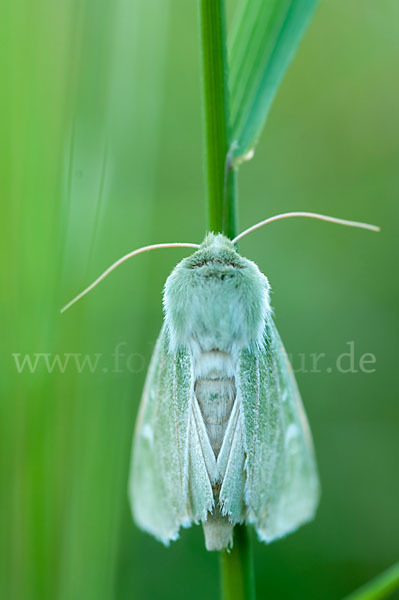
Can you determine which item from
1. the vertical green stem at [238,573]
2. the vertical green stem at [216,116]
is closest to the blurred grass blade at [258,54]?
the vertical green stem at [216,116]

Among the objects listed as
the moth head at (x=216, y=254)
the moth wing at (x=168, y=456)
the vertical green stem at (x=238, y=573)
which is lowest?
the vertical green stem at (x=238, y=573)

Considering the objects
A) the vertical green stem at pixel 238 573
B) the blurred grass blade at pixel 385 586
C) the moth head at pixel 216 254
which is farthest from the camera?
the moth head at pixel 216 254

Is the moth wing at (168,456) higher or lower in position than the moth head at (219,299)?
lower

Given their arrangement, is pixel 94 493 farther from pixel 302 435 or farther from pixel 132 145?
pixel 132 145

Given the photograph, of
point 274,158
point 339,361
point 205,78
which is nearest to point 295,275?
point 339,361

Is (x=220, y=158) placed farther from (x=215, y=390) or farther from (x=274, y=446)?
(x=274, y=446)

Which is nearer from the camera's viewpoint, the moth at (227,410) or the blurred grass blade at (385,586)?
the blurred grass blade at (385,586)

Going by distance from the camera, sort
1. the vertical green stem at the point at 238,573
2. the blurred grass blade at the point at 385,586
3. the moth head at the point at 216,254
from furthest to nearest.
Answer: the moth head at the point at 216,254, the vertical green stem at the point at 238,573, the blurred grass blade at the point at 385,586

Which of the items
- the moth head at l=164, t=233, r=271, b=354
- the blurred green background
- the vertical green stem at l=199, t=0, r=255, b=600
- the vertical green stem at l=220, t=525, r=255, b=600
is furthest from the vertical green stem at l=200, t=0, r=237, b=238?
the vertical green stem at l=220, t=525, r=255, b=600

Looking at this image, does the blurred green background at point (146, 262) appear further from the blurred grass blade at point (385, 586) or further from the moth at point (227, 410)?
the blurred grass blade at point (385, 586)
